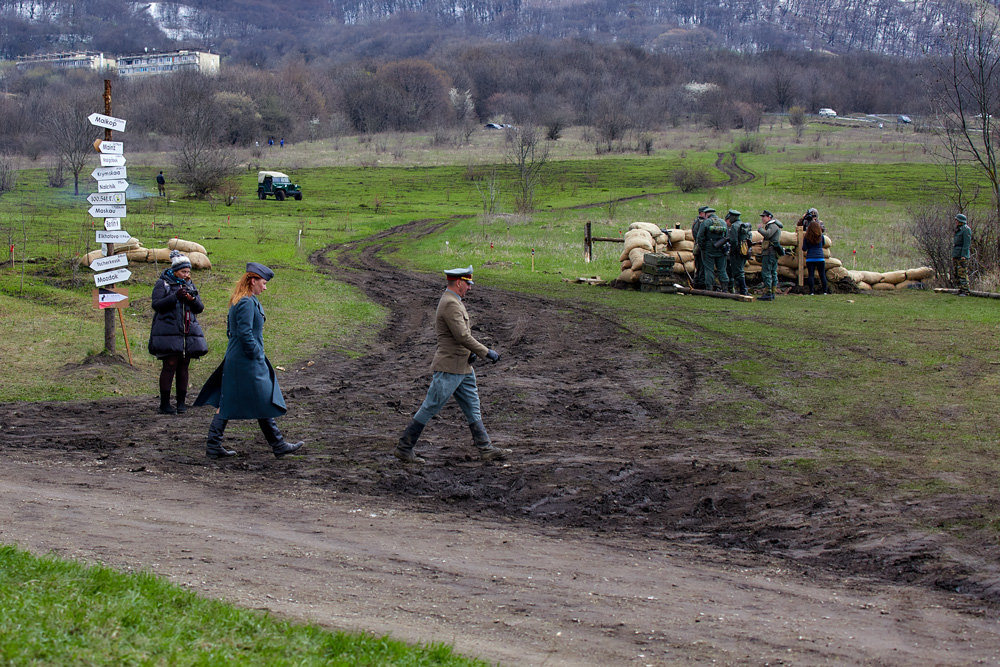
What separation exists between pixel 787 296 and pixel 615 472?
1378 centimetres

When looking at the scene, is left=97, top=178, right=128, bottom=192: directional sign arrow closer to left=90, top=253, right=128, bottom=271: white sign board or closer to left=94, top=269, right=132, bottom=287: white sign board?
left=90, top=253, right=128, bottom=271: white sign board

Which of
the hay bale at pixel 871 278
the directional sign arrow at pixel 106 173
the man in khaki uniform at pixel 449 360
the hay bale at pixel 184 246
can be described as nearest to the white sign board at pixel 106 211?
the directional sign arrow at pixel 106 173

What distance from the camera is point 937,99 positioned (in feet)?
85.5

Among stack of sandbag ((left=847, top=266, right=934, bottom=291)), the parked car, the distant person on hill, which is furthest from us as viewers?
the parked car

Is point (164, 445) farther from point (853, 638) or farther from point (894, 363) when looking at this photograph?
point (894, 363)

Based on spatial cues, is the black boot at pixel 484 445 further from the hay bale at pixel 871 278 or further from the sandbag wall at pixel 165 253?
the hay bale at pixel 871 278

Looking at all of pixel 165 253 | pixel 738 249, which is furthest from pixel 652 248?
pixel 165 253

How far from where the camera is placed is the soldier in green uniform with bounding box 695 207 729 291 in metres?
20.5

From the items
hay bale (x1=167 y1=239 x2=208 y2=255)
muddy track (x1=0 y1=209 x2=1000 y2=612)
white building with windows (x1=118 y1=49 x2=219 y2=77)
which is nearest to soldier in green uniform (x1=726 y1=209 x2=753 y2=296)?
muddy track (x1=0 y1=209 x2=1000 y2=612)

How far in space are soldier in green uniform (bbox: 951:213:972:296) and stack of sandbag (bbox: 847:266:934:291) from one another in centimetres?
102

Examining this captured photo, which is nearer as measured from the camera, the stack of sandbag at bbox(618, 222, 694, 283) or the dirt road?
the dirt road

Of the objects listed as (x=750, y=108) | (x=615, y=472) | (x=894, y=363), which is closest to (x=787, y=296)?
(x=894, y=363)

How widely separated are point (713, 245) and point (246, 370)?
1422 centimetres

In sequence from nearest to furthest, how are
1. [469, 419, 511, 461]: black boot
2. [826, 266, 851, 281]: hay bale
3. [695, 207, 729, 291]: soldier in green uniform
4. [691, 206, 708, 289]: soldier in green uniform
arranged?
[469, 419, 511, 461]: black boot < [695, 207, 729, 291]: soldier in green uniform < [691, 206, 708, 289]: soldier in green uniform < [826, 266, 851, 281]: hay bale
